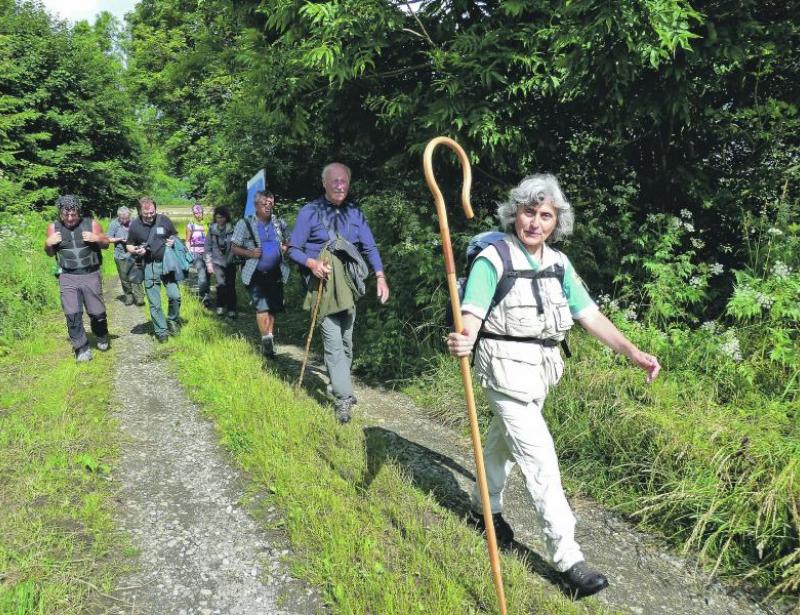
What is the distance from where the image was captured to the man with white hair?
1028 cm

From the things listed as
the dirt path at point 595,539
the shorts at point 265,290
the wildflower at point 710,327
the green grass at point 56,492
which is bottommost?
the dirt path at point 595,539

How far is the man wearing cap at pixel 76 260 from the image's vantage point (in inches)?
246

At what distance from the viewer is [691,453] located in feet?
10.9

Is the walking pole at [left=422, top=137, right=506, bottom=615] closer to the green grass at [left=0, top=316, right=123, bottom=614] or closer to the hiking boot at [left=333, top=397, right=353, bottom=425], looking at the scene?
the green grass at [left=0, top=316, right=123, bottom=614]

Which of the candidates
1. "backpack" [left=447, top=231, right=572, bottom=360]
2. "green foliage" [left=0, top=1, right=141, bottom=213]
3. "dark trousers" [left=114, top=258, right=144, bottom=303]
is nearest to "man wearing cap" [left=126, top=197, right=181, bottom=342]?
"dark trousers" [left=114, top=258, right=144, bottom=303]

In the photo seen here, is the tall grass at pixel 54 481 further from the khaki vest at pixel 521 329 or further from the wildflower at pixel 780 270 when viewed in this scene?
the wildflower at pixel 780 270

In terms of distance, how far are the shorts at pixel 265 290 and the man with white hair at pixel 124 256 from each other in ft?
15.3

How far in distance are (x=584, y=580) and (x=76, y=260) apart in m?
6.45

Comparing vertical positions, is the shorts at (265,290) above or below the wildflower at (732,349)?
above

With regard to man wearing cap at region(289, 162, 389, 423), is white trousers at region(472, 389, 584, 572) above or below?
below

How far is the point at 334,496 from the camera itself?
3336mm

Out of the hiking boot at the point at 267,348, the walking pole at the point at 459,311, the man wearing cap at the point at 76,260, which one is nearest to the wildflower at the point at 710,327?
the walking pole at the point at 459,311

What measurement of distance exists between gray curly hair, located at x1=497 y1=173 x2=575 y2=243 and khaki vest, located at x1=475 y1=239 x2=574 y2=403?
0.46 ft

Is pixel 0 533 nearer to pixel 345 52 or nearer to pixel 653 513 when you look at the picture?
pixel 653 513
